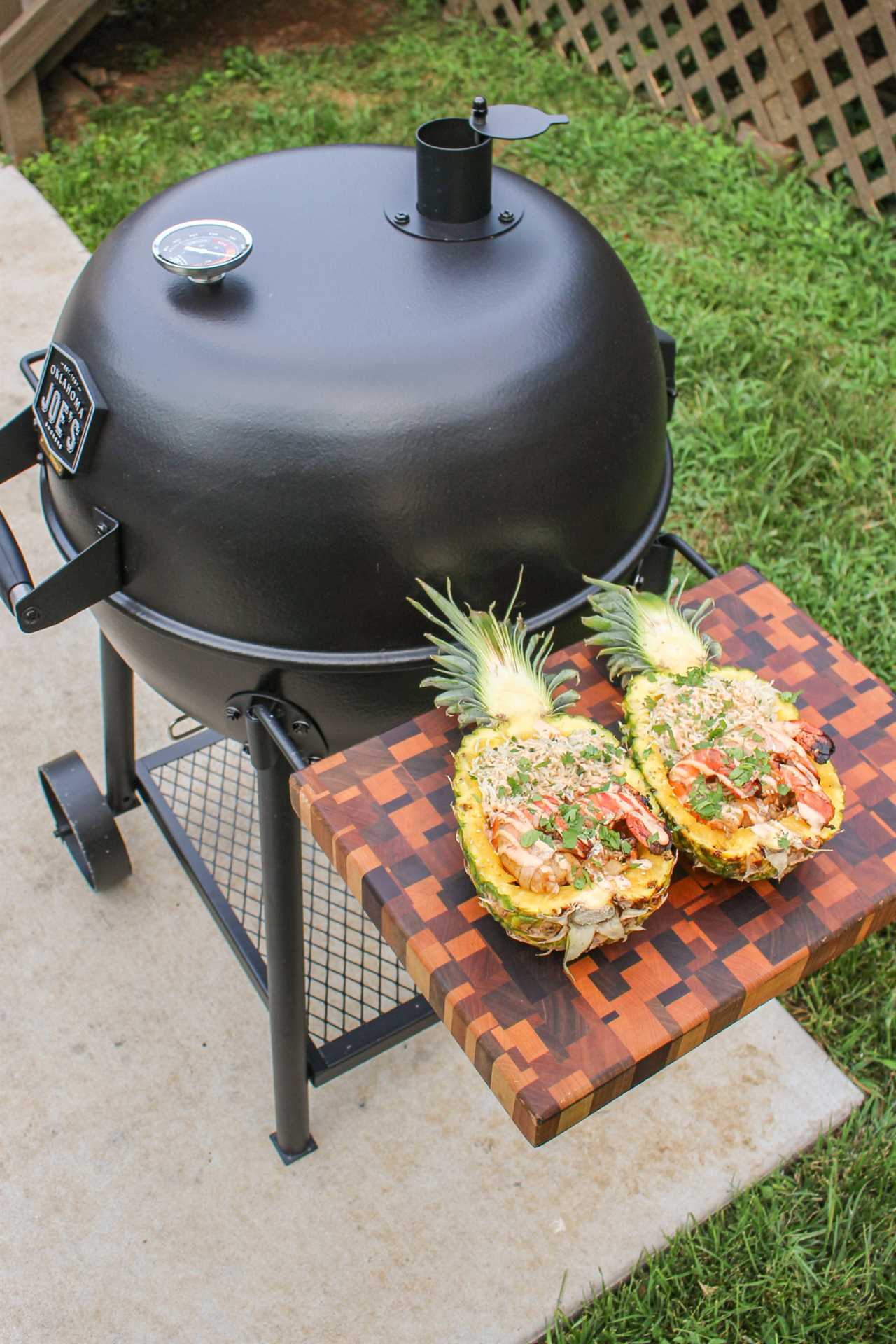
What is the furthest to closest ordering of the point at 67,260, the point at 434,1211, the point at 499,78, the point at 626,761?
the point at 499,78 < the point at 67,260 < the point at 434,1211 < the point at 626,761

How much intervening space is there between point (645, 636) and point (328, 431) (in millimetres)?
526

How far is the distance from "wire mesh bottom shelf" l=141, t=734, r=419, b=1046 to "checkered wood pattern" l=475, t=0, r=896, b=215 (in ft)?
12.5

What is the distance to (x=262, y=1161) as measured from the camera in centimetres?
245

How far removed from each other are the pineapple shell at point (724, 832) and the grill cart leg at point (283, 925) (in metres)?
0.52

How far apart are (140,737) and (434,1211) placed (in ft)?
4.97

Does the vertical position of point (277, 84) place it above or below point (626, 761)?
below

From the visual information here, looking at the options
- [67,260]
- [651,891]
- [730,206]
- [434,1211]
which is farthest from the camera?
[730,206]

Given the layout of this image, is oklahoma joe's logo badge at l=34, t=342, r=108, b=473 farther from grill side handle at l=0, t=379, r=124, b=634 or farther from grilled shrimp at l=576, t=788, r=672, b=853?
grilled shrimp at l=576, t=788, r=672, b=853

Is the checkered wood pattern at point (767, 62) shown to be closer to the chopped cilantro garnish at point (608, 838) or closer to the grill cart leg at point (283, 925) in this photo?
the grill cart leg at point (283, 925)

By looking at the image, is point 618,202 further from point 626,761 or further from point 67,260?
point 626,761

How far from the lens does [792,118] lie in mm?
5129

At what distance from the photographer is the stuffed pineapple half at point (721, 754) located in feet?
4.47

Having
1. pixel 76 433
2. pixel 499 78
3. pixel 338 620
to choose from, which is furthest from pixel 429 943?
pixel 499 78

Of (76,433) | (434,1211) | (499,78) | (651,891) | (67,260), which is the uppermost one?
(76,433)
